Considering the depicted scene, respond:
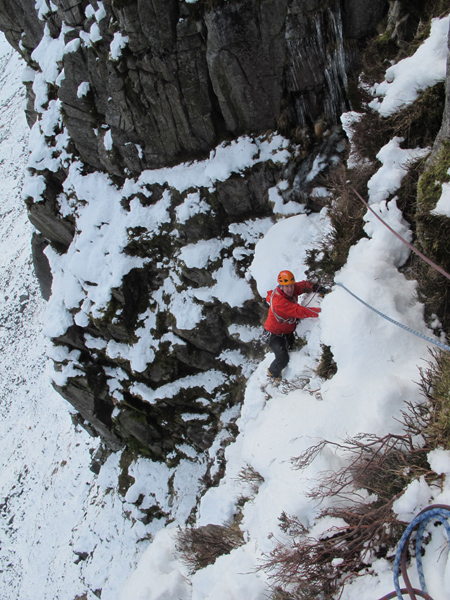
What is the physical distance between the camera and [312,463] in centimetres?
399

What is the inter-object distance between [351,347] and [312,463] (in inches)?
62.4

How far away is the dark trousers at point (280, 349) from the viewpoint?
623 centimetres

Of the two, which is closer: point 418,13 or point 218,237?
point 418,13

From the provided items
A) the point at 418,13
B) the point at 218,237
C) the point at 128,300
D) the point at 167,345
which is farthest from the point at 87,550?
the point at 418,13

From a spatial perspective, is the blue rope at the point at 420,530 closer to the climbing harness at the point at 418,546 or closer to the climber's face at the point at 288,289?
the climbing harness at the point at 418,546

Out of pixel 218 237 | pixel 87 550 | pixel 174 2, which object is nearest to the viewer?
pixel 174 2

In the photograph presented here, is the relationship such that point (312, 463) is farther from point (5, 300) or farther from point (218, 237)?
point (5, 300)

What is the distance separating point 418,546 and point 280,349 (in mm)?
3714

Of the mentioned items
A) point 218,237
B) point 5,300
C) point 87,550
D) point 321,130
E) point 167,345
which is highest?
point 5,300

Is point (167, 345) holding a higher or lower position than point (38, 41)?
lower

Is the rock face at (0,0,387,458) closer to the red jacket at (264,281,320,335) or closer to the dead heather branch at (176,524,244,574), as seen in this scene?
the red jacket at (264,281,320,335)

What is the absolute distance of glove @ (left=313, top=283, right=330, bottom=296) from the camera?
18.7 ft

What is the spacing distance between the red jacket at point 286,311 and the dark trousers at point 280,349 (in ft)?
0.49

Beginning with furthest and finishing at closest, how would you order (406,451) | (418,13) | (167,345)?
(167,345)
(418,13)
(406,451)
